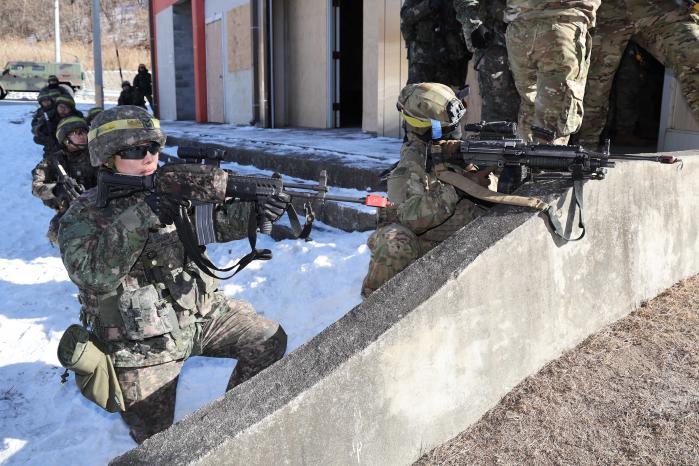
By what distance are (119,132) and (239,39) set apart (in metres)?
10.8

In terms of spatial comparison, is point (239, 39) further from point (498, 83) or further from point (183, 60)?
point (498, 83)

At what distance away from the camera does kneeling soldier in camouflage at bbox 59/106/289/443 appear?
246cm

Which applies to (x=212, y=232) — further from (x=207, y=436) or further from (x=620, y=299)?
(x=620, y=299)

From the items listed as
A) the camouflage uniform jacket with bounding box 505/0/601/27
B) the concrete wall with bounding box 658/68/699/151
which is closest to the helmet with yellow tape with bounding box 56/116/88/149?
the camouflage uniform jacket with bounding box 505/0/601/27

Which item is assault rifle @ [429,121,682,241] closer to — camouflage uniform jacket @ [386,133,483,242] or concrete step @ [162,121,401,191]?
camouflage uniform jacket @ [386,133,483,242]

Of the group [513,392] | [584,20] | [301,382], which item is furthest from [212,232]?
[584,20]

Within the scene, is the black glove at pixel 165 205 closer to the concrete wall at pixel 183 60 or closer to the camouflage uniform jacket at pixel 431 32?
the camouflage uniform jacket at pixel 431 32

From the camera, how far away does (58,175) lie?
577 centimetres

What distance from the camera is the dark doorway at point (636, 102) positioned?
7.01 meters

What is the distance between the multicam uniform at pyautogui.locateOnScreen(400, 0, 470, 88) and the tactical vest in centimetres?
331

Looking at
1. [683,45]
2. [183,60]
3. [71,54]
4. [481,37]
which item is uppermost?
[71,54]

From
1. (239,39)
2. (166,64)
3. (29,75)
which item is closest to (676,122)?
(239,39)

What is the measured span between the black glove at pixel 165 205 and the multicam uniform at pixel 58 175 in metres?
3.59

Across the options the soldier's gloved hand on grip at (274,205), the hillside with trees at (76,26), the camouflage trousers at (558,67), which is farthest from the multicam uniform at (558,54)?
the hillside with trees at (76,26)
